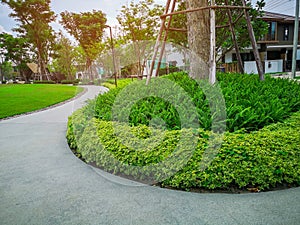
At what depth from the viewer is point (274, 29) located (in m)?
15.0

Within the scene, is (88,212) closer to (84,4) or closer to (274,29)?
(84,4)

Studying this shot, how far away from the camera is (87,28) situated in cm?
2269

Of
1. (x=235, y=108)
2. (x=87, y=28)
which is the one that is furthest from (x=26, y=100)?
(x=87, y=28)

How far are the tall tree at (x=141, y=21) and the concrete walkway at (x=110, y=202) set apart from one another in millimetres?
11503

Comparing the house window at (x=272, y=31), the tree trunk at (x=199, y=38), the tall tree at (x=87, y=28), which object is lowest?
the tree trunk at (x=199, y=38)

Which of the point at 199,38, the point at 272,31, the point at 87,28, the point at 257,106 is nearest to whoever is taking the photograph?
the point at 257,106

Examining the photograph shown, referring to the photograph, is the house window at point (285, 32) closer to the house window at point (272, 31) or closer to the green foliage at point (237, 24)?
the house window at point (272, 31)

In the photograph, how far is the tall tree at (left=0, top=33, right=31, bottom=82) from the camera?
2358 cm

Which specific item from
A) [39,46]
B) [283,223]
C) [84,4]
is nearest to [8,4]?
[39,46]

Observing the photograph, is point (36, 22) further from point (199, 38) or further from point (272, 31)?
point (199, 38)

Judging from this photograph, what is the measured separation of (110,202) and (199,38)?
3151mm

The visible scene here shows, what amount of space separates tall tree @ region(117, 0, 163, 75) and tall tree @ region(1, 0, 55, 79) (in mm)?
12930

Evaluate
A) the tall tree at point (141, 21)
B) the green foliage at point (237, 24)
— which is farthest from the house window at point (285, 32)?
the green foliage at point (237, 24)

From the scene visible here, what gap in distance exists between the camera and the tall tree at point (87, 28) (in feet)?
73.1
